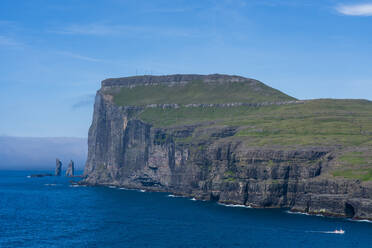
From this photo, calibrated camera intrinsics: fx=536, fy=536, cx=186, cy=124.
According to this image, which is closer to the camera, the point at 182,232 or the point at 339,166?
the point at 182,232

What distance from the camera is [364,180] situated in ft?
511

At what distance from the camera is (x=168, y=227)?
141m

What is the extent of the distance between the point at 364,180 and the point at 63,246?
8801 centimetres

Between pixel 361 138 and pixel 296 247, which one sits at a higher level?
pixel 361 138

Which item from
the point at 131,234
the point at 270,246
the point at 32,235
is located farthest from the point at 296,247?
the point at 32,235

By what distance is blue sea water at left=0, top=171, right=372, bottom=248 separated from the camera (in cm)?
12094

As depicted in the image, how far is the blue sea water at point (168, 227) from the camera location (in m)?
121

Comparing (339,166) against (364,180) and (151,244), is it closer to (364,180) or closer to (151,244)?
(364,180)

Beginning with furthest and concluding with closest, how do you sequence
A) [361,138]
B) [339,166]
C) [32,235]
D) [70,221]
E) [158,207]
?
[361,138], [158,207], [339,166], [70,221], [32,235]

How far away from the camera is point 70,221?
152 m

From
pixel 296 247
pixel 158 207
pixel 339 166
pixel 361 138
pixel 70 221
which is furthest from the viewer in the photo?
pixel 361 138

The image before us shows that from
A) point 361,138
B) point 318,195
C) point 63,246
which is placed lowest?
point 63,246

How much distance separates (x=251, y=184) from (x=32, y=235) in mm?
78379

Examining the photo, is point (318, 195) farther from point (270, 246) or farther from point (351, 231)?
point (270, 246)
